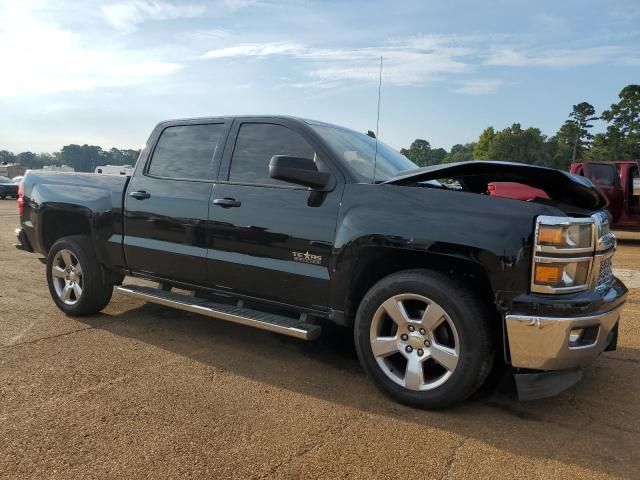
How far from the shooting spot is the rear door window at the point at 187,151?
4.29 meters

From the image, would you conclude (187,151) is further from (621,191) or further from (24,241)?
(621,191)

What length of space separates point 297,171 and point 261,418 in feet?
5.03

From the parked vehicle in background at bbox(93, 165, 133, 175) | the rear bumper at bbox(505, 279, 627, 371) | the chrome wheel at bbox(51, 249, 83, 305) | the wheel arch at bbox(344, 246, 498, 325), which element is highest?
the parked vehicle in background at bbox(93, 165, 133, 175)

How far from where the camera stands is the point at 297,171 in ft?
11.1

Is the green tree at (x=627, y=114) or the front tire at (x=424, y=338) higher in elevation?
the green tree at (x=627, y=114)

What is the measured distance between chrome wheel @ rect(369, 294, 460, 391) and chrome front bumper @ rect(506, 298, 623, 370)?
1.10 ft

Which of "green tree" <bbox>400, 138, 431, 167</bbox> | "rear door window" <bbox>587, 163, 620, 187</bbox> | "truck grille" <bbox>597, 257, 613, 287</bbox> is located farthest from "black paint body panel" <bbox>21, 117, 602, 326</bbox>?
"rear door window" <bbox>587, 163, 620, 187</bbox>

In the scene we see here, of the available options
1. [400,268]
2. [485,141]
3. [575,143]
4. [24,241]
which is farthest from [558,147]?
[400,268]

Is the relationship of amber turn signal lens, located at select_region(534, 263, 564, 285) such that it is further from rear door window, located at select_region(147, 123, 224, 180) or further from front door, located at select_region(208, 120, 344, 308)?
rear door window, located at select_region(147, 123, 224, 180)

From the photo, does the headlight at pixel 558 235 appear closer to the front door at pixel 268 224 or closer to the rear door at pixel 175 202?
the front door at pixel 268 224

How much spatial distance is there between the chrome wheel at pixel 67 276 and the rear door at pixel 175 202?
712mm

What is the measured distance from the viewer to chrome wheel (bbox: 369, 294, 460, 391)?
3076 mm

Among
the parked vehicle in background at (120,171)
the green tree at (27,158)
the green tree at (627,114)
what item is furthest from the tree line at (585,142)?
the green tree at (27,158)

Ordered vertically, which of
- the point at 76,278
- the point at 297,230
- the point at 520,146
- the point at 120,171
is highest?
the point at 520,146
